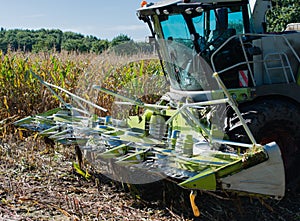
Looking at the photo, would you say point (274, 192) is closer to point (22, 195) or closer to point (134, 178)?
point (134, 178)

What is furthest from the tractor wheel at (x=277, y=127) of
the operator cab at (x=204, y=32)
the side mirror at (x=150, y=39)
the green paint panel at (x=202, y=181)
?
the side mirror at (x=150, y=39)

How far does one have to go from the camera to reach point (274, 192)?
2877 millimetres

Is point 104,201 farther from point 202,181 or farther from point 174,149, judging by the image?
point 202,181

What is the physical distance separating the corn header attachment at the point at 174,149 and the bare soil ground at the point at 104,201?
168mm

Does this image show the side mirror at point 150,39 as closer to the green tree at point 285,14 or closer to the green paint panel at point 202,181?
the green paint panel at point 202,181

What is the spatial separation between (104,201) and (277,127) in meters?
1.50

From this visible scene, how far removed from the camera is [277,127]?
11.9ft

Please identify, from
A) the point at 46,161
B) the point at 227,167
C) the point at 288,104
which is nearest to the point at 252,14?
the point at 288,104

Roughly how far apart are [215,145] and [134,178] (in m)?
0.92

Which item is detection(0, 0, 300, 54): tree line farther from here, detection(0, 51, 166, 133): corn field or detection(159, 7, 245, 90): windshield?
detection(159, 7, 245, 90): windshield

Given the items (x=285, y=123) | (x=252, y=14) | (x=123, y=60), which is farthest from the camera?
(x=123, y=60)

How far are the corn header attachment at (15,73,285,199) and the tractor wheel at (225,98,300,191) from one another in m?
0.18

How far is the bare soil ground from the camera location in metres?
3.36

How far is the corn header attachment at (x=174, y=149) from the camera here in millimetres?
2844
